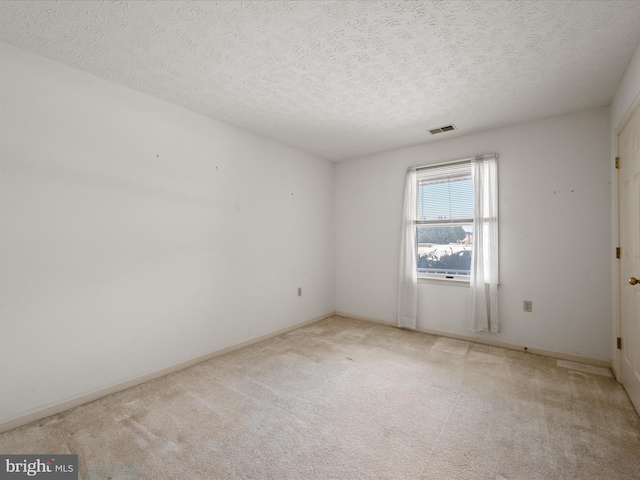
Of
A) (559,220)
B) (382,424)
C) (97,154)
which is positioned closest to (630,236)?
(559,220)

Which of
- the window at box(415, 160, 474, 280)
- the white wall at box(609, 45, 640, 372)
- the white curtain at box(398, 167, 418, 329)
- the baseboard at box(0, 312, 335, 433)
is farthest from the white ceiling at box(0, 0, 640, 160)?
the baseboard at box(0, 312, 335, 433)

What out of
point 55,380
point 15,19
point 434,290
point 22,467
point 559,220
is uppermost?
point 15,19

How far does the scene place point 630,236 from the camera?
7.50ft

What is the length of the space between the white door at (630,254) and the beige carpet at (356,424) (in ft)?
0.82

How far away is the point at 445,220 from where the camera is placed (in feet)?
12.9

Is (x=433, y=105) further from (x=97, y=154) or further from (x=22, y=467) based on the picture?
(x=22, y=467)

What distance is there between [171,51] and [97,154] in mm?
1029

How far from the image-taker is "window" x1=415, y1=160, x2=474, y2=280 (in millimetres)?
3768

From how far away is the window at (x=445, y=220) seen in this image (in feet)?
12.4

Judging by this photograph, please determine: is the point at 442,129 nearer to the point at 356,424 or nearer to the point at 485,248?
the point at 485,248

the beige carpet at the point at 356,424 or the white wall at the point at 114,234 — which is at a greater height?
the white wall at the point at 114,234

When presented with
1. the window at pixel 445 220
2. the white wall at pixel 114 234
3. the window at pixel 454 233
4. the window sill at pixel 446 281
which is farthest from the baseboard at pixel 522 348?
the white wall at pixel 114 234

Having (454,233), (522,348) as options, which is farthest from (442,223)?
(522,348)

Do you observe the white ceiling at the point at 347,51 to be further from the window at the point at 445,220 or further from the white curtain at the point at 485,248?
the window at the point at 445,220
